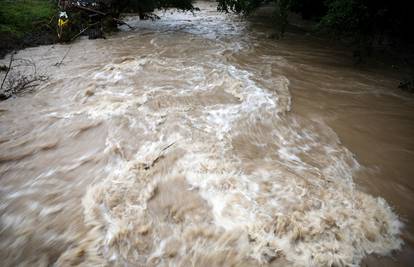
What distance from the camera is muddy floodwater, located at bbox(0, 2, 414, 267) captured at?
306 centimetres

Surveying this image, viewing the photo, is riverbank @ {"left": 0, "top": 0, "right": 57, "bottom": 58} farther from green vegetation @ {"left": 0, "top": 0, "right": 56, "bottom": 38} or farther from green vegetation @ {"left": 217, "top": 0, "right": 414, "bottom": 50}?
green vegetation @ {"left": 217, "top": 0, "right": 414, "bottom": 50}

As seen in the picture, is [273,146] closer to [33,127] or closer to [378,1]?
[33,127]

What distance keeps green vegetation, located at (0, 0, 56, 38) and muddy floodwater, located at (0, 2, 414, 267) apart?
193 inches

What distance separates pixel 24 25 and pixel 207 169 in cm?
1139

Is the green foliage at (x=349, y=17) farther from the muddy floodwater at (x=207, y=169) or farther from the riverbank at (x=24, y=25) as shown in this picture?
the riverbank at (x=24, y=25)

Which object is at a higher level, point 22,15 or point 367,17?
point 367,17

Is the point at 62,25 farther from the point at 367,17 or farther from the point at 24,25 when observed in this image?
the point at 367,17

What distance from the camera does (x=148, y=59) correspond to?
28.7 feet

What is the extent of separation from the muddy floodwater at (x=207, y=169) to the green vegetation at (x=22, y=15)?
490 centimetres

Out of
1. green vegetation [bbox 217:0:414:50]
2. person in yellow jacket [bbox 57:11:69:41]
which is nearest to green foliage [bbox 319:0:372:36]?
green vegetation [bbox 217:0:414:50]

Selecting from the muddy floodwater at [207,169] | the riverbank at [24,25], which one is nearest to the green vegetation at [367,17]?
the muddy floodwater at [207,169]

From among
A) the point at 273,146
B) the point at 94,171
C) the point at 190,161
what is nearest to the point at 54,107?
the point at 94,171

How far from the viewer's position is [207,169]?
4.10 m

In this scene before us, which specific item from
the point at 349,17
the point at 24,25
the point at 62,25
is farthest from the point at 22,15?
the point at 349,17
